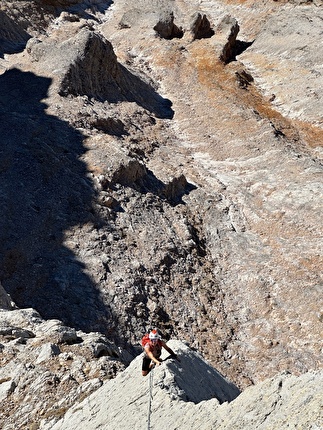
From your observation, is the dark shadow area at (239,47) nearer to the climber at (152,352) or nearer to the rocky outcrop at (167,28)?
the rocky outcrop at (167,28)

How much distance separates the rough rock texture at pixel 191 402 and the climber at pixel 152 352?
0.15 meters

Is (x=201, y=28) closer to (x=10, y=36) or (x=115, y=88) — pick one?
(x=115, y=88)

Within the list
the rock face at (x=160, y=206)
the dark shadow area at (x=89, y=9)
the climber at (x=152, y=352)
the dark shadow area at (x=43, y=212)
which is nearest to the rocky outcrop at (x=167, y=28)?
the rock face at (x=160, y=206)

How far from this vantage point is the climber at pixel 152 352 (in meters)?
9.17

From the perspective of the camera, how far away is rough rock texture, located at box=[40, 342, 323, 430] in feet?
21.9

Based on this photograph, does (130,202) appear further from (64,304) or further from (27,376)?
(27,376)

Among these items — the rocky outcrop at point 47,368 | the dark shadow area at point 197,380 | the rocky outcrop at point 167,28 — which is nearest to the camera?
the dark shadow area at point 197,380

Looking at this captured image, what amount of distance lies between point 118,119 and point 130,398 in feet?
75.0

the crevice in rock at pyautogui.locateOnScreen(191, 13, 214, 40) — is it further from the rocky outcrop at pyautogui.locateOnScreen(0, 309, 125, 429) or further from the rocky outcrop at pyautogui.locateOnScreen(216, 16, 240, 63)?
the rocky outcrop at pyautogui.locateOnScreen(0, 309, 125, 429)

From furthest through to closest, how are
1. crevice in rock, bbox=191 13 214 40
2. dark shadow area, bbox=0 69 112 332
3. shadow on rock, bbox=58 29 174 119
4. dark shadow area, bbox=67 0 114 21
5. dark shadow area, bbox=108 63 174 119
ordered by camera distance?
dark shadow area, bbox=67 0 114 21 < crevice in rock, bbox=191 13 214 40 < dark shadow area, bbox=108 63 174 119 < shadow on rock, bbox=58 29 174 119 < dark shadow area, bbox=0 69 112 332

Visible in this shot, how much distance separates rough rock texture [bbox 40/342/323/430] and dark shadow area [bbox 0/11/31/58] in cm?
3417

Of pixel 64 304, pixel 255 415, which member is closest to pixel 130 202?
pixel 64 304

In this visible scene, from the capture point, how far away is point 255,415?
698 centimetres

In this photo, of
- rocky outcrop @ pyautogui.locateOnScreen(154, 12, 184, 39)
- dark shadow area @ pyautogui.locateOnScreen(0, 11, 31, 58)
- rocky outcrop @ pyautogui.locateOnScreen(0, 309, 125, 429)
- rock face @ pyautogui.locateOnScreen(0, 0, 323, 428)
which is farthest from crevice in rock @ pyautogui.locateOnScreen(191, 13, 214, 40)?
rocky outcrop @ pyautogui.locateOnScreen(0, 309, 125, 429)
